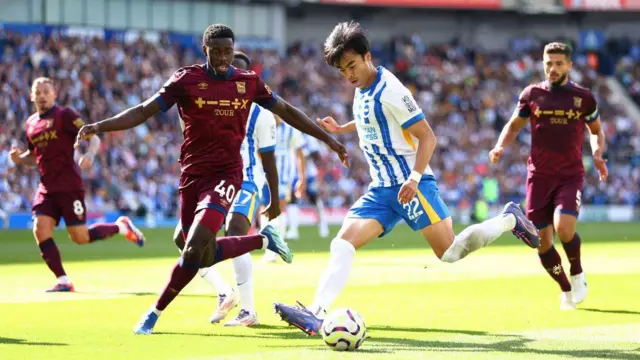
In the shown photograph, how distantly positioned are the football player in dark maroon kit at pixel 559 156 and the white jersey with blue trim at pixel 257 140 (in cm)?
234

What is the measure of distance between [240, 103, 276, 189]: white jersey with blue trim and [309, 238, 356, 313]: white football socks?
8.27 ft

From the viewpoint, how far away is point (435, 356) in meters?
7.40

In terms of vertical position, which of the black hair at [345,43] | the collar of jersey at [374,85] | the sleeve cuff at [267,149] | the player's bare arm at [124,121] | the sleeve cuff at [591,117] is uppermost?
the black hair at [345,43]

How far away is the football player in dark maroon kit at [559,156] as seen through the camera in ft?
35.4

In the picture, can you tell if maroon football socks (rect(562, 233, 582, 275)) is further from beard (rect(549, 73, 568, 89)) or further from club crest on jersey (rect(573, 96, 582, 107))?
beard (rect(549, 73, 568, 89))

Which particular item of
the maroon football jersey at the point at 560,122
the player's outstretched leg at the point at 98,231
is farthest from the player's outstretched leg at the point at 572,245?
the player's outstretched leg at the point at 98,231

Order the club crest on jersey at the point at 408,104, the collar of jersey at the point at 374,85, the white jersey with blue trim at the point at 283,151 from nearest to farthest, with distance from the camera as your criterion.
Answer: the club crest on jersey at the point at 408,104 < the collar of jersey at the point at 374,85 < the white jersey with blue trim at the point at 283,151

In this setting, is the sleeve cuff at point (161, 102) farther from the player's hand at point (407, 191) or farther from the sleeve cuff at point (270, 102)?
the player's hand at point (407, 191)

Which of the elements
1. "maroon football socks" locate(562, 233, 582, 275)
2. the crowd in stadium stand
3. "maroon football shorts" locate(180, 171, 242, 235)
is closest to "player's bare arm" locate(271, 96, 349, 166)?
"maroon football shorts" locate(180, 171, 242, 235)

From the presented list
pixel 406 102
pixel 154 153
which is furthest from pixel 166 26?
pixel 406 102

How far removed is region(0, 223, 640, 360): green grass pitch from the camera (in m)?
7.76

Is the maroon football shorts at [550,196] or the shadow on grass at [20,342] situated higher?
the maroon football shorts at [550,196]

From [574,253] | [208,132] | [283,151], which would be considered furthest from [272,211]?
[283,151]

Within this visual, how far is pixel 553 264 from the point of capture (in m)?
10.9
